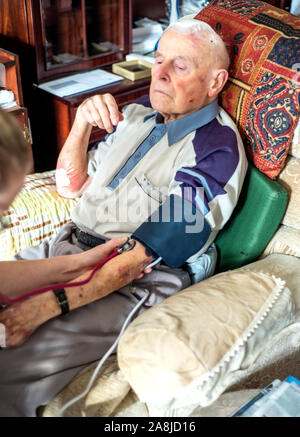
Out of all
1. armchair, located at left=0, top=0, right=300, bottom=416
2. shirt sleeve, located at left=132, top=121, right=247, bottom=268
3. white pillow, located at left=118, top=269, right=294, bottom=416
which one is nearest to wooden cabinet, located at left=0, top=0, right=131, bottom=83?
armchair, located at left=0, top=0, right=300, bottom=416

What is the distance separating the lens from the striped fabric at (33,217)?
1.61 metres

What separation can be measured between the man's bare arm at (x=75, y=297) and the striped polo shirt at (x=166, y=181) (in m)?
0.07

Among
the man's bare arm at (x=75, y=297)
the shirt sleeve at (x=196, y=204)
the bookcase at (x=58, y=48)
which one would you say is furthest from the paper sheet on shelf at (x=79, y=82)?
the man's bare arm at (x=75, y=297)

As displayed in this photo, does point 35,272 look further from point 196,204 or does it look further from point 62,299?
point 196,204

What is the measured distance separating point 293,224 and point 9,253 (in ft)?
3.19

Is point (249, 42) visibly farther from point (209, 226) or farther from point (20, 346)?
point (20, 346)

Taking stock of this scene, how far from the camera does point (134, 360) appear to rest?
1.04 m

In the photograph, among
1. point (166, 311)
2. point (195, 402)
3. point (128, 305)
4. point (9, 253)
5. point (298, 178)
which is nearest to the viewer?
point (195, 402)

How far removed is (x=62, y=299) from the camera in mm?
1229

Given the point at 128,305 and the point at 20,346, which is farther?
the point at 128,305

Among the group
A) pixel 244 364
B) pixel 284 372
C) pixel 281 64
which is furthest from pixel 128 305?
pixel 281 64

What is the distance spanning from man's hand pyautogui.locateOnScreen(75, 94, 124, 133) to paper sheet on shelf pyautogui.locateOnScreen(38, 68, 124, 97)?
0.78 m

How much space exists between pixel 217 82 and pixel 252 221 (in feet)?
1.54

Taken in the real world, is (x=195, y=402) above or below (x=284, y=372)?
above
